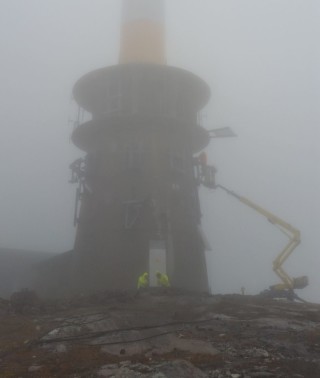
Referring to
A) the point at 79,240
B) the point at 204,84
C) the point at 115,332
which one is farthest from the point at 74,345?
the point at 204,84

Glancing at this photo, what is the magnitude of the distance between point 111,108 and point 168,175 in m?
5.70

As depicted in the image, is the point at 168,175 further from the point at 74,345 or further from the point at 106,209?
the point at 74,345

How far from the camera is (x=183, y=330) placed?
11.2 meters

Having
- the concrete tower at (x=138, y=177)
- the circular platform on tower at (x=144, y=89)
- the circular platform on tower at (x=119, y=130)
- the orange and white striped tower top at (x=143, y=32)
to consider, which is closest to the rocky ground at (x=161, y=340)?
the concrete tower at (x=138, y=177)

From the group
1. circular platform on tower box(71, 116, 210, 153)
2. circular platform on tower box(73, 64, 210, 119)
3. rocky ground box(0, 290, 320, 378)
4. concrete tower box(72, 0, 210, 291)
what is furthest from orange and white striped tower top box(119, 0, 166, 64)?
rocky ground box(0, 290, 320, 378)

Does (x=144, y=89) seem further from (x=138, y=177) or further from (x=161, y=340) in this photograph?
(x=161, y=340)

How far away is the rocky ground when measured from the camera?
318 inches

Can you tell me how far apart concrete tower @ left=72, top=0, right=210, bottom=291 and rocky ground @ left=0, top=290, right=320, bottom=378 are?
8455mm

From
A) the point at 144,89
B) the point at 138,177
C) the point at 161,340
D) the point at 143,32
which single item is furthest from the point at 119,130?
the point at 161,340

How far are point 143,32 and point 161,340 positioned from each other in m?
24.6

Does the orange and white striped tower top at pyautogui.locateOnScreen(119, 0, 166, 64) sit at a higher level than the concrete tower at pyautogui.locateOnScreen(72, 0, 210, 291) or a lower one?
higher

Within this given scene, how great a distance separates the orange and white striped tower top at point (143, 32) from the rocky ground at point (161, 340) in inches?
752

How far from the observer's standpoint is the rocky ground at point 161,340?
8.07 meters

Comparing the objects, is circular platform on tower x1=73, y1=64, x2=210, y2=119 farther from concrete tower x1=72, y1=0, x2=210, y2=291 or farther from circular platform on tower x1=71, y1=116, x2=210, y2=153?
circular platform on tower x1=71, y1=116, x2=210, y2=153
